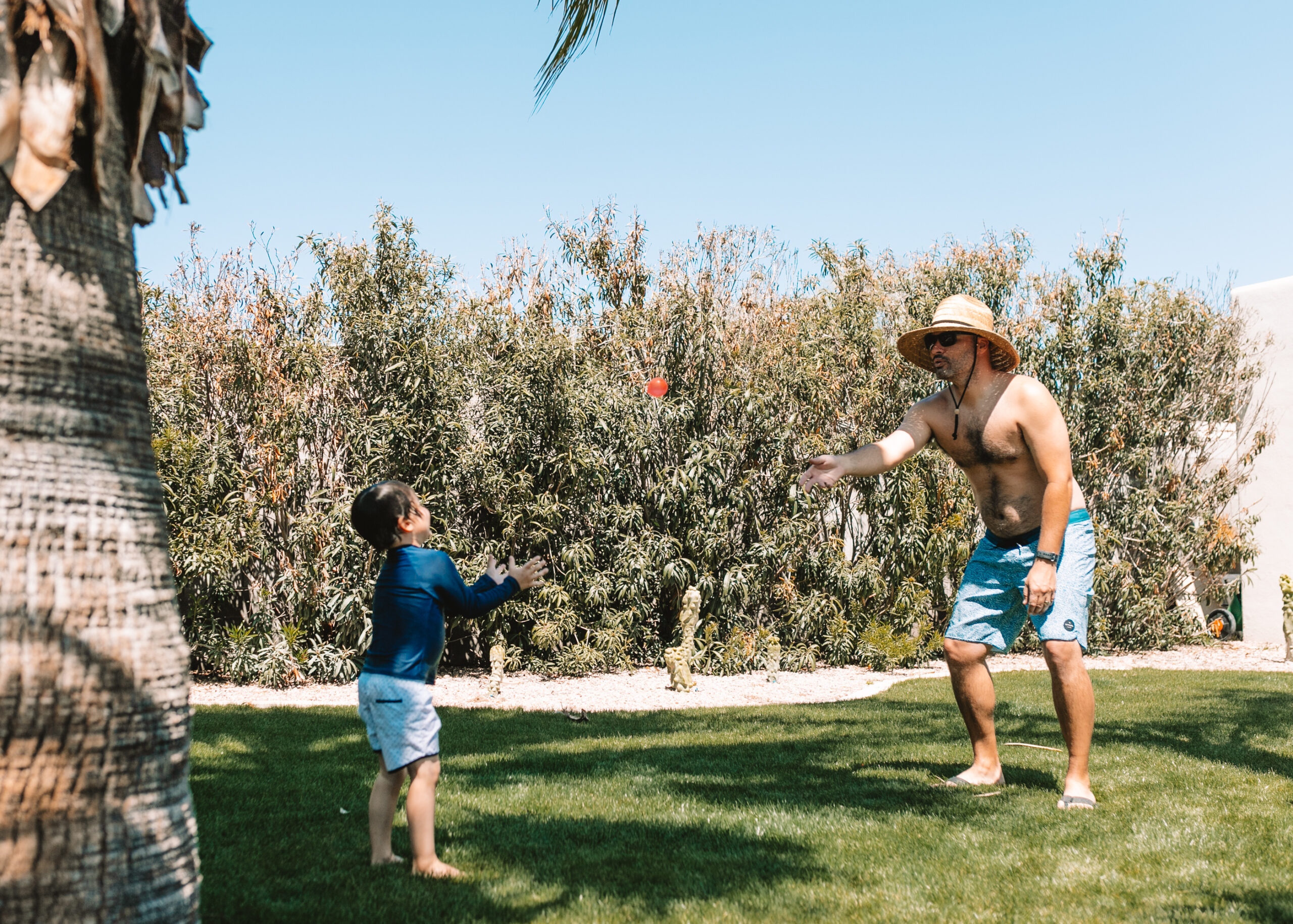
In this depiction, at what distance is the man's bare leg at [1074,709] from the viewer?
170 inches

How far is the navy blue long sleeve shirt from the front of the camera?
11.1ft

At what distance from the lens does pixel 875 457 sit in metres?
4.65

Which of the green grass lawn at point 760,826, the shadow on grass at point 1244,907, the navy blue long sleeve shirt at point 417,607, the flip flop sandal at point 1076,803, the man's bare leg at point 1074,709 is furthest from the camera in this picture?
the man's bare leg at point 1074,709

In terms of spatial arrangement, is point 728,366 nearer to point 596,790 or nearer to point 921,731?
point 921,731

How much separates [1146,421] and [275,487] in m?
9.61

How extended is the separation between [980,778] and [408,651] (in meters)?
2.74

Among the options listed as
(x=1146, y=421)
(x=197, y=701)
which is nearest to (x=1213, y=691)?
(x=1146, y=421)

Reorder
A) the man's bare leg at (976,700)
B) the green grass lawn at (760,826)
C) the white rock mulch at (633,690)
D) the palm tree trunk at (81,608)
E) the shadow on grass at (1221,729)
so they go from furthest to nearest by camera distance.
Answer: the white rock mulch at (633,690), the shadow on grass at (1221,729), the man's bare leg at (976,700), the green grass lawn at (760,826), the palm tree trunk at (81,608)

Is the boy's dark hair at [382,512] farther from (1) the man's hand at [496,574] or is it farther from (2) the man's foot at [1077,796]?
(2) the man's foot at [1077,796]

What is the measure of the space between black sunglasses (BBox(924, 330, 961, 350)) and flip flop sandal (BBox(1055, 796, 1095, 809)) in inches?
78.8

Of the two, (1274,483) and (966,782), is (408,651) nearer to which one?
(966,782)

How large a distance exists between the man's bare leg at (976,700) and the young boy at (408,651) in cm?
213

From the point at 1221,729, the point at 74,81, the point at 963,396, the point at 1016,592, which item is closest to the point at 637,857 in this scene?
the point at 1016,592

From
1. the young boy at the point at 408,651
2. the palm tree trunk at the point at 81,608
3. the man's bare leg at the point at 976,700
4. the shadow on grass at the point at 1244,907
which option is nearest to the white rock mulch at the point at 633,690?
the man's bare leg at the point at 976,700
